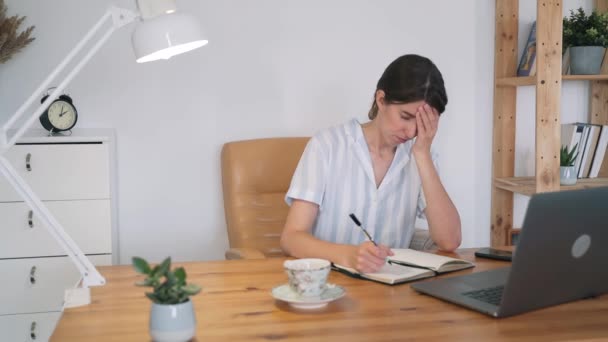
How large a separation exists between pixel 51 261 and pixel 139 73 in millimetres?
887

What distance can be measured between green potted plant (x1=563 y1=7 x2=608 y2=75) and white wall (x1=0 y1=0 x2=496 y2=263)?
36 cm

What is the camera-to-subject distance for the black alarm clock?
281 centimetres

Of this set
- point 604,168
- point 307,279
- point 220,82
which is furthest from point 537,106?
point 307,279

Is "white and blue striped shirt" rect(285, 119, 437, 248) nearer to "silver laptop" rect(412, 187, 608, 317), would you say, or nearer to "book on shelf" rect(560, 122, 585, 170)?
"silver laptop" rect(412, 187, 608, 317)

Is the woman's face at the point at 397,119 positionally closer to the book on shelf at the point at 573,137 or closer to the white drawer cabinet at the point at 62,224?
the white drawer cabinet at the point at 62,224

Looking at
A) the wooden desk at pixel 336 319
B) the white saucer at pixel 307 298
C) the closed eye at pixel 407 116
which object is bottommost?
the wooden desk at pixel 336 319

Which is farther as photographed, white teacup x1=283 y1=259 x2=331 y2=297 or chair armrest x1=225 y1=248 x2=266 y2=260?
chair armrest x1=225 y1=248 x2=266 y2=260

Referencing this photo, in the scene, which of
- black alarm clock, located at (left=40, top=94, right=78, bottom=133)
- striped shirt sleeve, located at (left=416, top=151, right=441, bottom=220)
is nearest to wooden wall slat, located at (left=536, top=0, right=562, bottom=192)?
striped shirt sleeve, located at (left=416, top=151, right=441, bottom=220)

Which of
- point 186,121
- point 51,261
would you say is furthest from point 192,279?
point 186,121

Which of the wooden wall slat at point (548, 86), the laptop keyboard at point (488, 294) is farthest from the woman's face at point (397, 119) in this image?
the wooden wall slat at point (548, 86)

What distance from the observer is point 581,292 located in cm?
153

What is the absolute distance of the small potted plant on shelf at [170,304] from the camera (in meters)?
1.20

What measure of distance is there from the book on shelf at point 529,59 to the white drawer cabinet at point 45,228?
187 cm

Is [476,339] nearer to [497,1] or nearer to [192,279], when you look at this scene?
[192,279]
